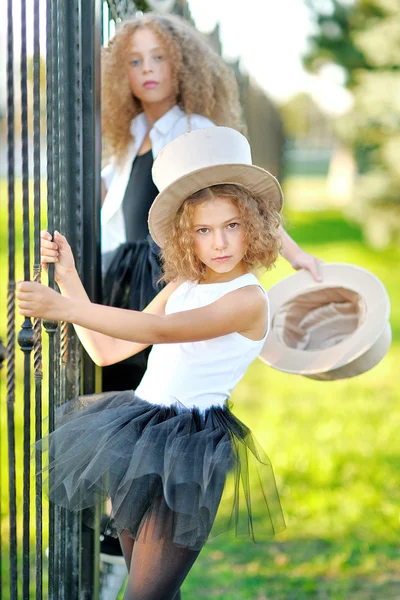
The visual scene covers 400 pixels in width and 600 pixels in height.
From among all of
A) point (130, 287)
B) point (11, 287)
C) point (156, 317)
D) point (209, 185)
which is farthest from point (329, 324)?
point (11, 287)

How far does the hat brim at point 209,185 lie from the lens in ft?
7.00

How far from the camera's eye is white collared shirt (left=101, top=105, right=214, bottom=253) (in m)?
2.86

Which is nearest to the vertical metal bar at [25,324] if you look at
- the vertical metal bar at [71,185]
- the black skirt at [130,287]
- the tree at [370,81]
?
the vertical metal bar at [71,185]

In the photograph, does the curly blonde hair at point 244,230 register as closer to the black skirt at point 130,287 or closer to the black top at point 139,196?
the black skirt at point 130,287

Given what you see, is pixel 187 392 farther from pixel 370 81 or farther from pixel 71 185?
pixel 370 81

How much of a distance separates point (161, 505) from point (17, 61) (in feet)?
18.0

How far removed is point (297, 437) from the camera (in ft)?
18.3

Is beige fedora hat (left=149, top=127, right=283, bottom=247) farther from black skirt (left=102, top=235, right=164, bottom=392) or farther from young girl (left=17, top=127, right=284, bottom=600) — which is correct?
black skirt (left=102, top=235, right=164, bottom=392)

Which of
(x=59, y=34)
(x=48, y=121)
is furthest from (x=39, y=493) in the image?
(x=59, y=34)

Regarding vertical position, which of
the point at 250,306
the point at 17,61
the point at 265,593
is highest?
the point at 17,61

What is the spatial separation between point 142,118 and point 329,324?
983 millimetres

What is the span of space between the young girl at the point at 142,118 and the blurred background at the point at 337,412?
20.8 inches

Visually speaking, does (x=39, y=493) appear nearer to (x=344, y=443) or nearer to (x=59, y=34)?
(x=59, y=34)

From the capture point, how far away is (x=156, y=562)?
209 cm
